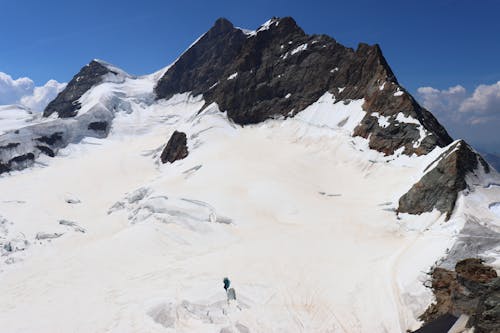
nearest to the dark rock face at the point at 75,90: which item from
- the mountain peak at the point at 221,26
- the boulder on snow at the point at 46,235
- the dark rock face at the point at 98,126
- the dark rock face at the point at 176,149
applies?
the dark rock face at the point at 98,126

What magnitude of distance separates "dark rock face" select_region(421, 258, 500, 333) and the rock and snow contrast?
0.08 meters

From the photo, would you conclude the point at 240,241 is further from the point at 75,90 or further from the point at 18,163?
the point at 75,90

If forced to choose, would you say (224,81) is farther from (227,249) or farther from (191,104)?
(227,249)

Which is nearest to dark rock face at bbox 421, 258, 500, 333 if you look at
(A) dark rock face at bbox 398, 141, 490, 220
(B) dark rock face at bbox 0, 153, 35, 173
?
(A) dark rock face at bbox 398, 141, 490, 220

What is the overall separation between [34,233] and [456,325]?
38.4m

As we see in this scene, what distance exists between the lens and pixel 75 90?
116 meters

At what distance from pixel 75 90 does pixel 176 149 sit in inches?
2620

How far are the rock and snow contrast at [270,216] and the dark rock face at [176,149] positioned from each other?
1.14ft

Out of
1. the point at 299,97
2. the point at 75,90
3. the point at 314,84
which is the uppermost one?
the point at 75,90

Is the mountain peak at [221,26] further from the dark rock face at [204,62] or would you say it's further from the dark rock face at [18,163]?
the dark rock face at [18,163]

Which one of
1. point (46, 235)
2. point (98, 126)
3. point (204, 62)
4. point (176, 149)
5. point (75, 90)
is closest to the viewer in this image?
point (46, 235)

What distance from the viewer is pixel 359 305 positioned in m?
21.5

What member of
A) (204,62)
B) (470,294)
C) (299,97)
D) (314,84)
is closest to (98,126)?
(204,62)

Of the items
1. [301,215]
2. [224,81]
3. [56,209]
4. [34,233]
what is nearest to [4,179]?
[56,209]
